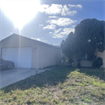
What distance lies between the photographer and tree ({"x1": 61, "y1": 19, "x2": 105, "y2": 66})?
10633 mm

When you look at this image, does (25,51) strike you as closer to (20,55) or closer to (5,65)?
(20,55)

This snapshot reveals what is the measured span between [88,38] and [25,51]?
278 inches

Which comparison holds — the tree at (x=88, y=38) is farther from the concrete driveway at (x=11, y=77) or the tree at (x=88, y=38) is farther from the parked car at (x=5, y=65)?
the parked car at (x=5, y=65)

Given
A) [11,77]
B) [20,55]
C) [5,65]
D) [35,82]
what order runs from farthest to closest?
[20,55], [5,65], [11,77], [35,82]

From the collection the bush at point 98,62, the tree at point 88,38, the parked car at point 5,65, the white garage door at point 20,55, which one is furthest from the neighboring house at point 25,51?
the bush at point 98,62

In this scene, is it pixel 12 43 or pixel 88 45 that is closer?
pixel 88 45

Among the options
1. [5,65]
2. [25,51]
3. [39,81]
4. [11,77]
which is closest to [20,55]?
[25,51]

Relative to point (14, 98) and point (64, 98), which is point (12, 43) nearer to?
point (14, 98)

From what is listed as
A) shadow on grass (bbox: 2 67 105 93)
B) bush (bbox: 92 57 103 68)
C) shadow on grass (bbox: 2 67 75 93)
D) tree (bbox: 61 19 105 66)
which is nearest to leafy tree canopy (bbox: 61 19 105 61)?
tree (bbox: 61 19 105 66)

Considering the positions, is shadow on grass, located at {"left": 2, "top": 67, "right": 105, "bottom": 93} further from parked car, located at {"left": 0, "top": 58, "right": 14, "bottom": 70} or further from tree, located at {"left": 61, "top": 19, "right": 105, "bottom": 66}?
parked car, located at {"left": 0, "top": 58, "right": 14, "bottom": 70}

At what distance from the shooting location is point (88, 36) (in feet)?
36.0

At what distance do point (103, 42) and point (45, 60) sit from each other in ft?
21.6

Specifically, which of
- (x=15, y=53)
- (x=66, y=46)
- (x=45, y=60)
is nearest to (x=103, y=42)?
(x=66, y=46)

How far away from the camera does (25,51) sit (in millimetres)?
11102
